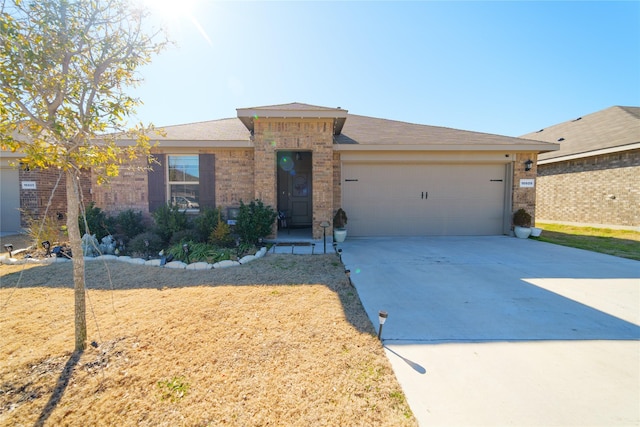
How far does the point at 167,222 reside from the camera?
6.14m

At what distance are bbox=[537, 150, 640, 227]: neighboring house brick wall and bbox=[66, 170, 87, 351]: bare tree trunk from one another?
588 inches

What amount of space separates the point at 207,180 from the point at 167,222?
154 centimetres

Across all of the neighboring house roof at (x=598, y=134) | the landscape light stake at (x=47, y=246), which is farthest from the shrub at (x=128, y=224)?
the neighboring house roof at (x=598, y=134)

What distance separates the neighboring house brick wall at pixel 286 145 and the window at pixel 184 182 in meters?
1.95

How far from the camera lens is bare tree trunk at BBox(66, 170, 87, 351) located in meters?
2.32

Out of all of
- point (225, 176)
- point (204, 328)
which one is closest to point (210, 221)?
point (225, 176)

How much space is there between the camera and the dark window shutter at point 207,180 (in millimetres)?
6988

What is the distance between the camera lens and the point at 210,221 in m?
6.17

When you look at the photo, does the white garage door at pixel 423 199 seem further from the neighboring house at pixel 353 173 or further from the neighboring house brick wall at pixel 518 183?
the neighboring house brick wall at pixel 518 183

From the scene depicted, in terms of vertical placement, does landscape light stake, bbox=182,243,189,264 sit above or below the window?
below

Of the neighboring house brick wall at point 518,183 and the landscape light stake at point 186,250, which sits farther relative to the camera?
the neighboring house brick wall at point 518,183

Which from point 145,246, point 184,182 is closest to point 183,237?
point 145,246

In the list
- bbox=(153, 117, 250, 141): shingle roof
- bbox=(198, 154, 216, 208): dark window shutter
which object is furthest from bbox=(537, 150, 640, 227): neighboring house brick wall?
bbox=(198, 154, 216, 208): dark window shutter

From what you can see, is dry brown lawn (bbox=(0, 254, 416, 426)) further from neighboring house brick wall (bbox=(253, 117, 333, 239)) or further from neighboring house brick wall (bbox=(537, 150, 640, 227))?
neighboring house brick wall (bbox=(537, 150, 640, 227))
